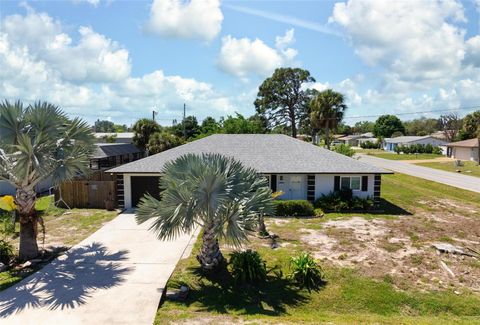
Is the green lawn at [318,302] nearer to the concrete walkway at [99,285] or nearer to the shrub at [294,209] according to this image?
the concrete walkway at [99,285]

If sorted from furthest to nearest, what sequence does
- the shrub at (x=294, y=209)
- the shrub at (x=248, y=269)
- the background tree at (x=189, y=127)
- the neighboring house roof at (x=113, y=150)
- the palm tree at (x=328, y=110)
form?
the background tree at (x=189, y=127), the palm tree at (x=328, y=110), the neighboring house roof at (x=113, y=150), the shrub at (x=294, y=209), the shrub at (x=248, y=269)

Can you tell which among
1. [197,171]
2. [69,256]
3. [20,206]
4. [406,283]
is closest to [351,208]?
[406,283]

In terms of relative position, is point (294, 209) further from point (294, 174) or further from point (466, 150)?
point (466, 150)

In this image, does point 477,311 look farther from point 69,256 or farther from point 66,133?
point 66,133

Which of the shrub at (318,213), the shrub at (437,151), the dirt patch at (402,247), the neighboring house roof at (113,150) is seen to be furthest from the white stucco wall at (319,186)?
the shrub at (437,151)

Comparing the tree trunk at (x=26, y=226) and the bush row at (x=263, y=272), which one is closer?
the bush row at (x=263, y=272)

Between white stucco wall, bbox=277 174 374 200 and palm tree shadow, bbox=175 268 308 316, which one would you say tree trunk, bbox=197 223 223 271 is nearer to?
palm tree shadow, bbox=175 268 308 316
